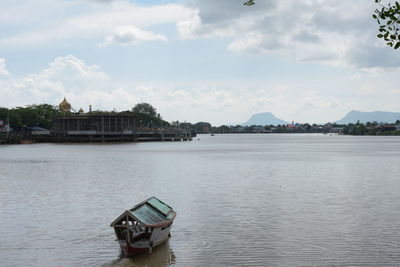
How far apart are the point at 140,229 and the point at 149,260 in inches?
65.1

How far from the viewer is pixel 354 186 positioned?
49.9 metres

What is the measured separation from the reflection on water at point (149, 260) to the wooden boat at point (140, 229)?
0.95 feet

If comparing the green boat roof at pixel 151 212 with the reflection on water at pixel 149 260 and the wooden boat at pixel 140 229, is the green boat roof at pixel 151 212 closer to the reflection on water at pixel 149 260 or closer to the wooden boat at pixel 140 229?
the wooden boat at pixel 140 229

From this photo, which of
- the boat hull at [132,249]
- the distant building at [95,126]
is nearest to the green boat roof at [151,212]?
the boat hull at [132,249]

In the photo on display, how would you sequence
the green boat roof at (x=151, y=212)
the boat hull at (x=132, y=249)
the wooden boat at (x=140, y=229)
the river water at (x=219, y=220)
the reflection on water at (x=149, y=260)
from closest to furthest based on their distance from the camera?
the reflection on water at (x=149, y=260) < the wooden boat at (x=140, y=229) < the boat hull at (x=132, y=249) < the river water at (x=219, y=220) < the green boat roof at (x=151, y=212)

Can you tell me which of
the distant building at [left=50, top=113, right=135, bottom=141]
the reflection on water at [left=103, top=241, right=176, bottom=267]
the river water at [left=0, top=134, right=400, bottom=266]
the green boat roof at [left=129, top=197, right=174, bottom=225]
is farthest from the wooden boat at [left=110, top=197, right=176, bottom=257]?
the distant building at [left=50, top=113, right=135, bottom=141]

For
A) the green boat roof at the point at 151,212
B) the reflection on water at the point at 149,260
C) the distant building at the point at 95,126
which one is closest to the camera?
the reflection on water at the point at 149,260

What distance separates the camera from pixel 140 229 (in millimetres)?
24422

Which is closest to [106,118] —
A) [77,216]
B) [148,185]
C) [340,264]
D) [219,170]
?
[219,170]

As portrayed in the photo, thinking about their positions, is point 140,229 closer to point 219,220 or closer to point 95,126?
point 219,220

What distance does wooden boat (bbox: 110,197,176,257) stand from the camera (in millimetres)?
23141

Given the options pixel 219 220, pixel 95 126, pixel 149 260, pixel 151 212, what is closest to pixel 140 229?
pixel 151 212

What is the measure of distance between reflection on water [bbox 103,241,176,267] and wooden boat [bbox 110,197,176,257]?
0.29 m

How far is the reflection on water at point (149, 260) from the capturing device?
2283cm
